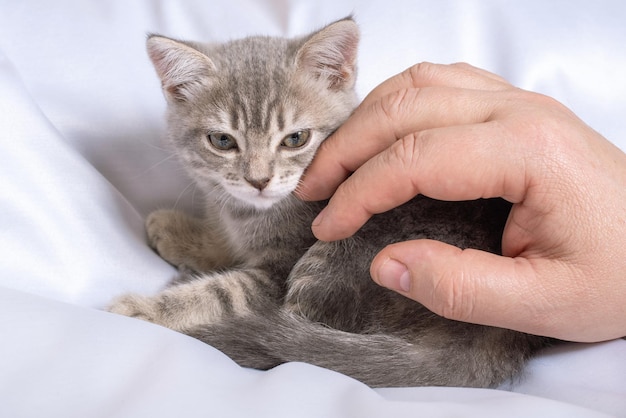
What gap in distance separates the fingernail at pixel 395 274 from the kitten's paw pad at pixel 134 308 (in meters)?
0.45

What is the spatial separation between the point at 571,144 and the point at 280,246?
0.62 meters

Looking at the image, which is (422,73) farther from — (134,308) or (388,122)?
(134,308)

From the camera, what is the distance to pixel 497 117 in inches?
37.6

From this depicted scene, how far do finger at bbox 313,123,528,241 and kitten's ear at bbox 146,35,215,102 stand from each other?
452 mm

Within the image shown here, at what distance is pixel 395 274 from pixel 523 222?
0.72ft

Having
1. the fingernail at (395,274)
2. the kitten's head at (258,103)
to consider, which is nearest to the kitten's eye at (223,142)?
the kitten's head at (258,103)

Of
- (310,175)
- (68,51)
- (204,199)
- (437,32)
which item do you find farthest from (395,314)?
(68,51)

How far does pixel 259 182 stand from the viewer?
1152 mm

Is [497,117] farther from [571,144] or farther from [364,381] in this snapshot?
[364,381]

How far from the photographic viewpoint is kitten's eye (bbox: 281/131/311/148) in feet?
3.93

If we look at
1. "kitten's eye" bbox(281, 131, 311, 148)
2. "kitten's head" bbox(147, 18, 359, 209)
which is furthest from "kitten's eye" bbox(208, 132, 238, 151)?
"kitten's eye" bbox(281, 131, 311, 148)

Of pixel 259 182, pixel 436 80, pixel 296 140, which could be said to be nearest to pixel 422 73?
pixel 436 80

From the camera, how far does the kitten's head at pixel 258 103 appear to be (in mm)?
1170

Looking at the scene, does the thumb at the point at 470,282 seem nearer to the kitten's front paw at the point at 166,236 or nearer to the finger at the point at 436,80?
the finger at the point at 436,80
